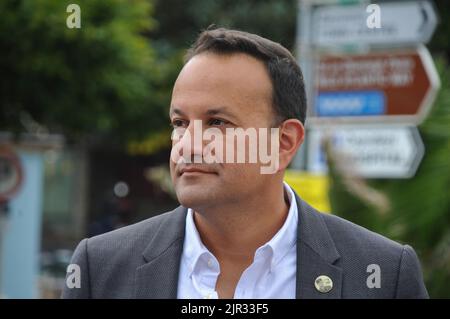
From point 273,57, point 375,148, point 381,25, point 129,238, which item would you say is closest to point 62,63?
point 375,148

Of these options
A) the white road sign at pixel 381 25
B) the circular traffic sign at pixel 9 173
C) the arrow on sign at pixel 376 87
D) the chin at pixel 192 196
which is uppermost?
the white road sign at pixel 381 25

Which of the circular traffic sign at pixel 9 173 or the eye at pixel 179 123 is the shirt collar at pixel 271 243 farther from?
the circular traffic sign at pixel 9 173

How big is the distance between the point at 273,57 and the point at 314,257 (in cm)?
44

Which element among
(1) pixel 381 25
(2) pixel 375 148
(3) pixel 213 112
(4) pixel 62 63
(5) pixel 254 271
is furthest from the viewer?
(4) pixel 62 63

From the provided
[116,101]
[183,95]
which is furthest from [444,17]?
[183,95]

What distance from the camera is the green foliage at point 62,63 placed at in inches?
368

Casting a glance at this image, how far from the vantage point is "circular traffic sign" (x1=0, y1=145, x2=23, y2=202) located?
33.8 feet

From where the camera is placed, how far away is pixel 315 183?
581 centimetres

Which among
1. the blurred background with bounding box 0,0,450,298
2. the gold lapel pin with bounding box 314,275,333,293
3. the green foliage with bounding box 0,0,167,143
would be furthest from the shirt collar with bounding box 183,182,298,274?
the green foliage with bounding box 0,0,167,143

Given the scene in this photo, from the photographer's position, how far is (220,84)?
1902 mm

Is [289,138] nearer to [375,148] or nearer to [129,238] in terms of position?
[129,238]

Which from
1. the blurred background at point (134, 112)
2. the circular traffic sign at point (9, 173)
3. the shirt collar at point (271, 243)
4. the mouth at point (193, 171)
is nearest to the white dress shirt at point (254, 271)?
the shirt collar at point (271, 243)

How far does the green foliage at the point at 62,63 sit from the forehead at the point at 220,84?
24.2 feet
